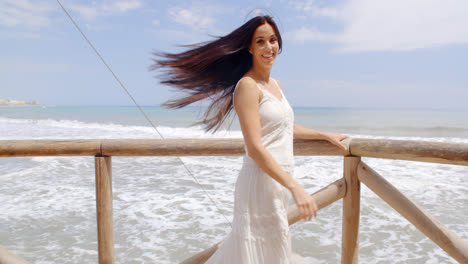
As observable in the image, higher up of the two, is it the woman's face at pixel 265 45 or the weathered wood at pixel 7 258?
the woman's face at pixel 265 45

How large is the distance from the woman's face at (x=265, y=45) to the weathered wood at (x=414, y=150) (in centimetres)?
78

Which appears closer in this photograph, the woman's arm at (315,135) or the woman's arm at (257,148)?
the woman's arm at (257,148)

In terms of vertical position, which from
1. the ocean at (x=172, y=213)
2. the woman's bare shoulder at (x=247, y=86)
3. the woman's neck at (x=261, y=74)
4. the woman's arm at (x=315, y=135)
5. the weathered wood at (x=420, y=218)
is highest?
the woman's neck at (x=261, y=74)

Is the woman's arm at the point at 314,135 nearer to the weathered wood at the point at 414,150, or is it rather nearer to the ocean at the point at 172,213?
the weathered wood at the point at 414,150

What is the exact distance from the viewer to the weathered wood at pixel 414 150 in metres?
1.50

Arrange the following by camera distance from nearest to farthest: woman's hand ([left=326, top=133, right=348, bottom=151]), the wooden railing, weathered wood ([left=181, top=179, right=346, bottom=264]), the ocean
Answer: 1. the wooden railing
2. woman's hand ([left=326, top=133, right=348, bottom=151])
3. weathered wood ([left=181, top=179, right=346, bottom=264])
4. the ocean

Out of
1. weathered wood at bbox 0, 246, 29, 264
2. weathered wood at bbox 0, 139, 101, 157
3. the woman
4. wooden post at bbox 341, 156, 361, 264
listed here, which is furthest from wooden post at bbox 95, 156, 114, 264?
wooden post at bbox 341, 156, 361, 264

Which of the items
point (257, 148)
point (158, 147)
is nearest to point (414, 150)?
point (257, 148)

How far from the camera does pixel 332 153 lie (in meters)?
1.91

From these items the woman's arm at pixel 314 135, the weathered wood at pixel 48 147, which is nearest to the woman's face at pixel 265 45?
the woman's arm at pixel 314 135

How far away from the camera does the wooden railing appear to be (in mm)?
1747

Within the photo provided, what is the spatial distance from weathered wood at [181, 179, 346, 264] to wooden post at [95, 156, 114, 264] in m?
0.47

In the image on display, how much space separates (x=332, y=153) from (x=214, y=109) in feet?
2.37

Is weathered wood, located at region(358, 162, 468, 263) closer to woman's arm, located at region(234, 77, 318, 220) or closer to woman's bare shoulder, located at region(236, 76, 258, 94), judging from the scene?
woman's arm, located at region(234, 77, 318, 220)
